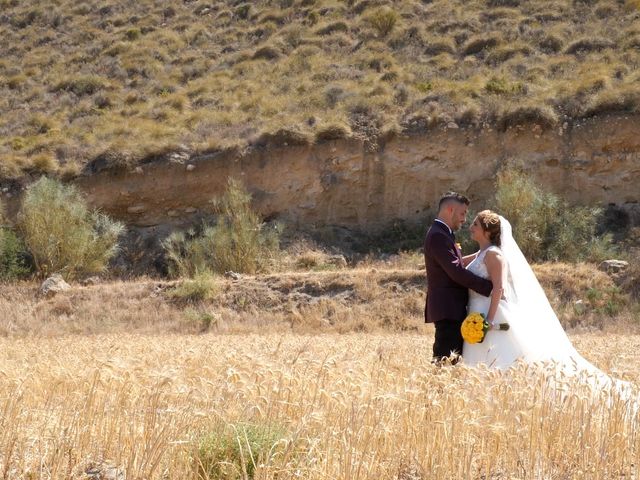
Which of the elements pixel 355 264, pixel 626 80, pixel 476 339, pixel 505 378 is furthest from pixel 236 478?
pixel 626 80

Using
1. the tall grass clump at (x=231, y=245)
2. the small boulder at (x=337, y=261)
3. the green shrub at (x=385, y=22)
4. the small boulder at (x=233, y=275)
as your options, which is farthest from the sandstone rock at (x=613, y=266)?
the green shrub at (x=385, y=22)

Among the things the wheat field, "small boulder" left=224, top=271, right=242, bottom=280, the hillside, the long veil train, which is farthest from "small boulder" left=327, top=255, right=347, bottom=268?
the wheat field

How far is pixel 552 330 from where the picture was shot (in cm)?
650

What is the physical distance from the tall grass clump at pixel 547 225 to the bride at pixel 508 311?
1467 cm

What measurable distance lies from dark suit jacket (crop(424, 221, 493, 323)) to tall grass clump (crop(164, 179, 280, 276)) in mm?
15131

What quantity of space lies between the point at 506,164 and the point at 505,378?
20.1m

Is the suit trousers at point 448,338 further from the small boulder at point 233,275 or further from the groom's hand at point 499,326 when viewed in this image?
the small boulder at point 233,275

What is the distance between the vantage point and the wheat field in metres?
3.65

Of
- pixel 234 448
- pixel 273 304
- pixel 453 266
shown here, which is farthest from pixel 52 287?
pixel 234 448

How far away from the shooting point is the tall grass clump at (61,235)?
22.2 m

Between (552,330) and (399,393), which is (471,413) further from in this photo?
(552,330)

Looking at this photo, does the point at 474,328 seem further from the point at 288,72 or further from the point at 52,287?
the point at 288,72

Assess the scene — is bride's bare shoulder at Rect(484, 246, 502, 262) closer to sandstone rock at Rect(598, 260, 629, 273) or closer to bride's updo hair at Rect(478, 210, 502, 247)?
bride's updo hair at Rect(478, 210, 502, 247)

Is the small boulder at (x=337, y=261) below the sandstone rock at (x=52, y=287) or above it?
below
